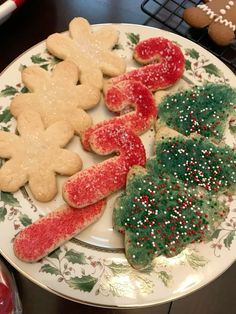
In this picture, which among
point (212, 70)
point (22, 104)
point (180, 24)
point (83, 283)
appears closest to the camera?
point (83, 283)

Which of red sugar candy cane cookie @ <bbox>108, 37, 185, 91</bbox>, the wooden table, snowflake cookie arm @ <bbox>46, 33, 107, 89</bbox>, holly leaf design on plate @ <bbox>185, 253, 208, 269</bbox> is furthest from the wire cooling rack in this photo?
holly leaf design on plate @ <bbox>185, 253, 208, 269</bbox>

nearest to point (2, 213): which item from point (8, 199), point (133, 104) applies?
point (8, 199)

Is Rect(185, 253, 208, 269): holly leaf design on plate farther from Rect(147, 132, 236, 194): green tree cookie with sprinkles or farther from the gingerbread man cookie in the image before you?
the gingerbread man cookie

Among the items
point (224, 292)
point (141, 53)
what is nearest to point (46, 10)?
point (141, 53)

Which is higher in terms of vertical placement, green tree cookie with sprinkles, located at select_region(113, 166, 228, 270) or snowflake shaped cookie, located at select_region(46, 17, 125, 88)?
snowflake shaped cookie, located at select_region(46, 17, 125, 88)

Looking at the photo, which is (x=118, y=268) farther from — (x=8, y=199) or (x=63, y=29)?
(x=63, y=29)

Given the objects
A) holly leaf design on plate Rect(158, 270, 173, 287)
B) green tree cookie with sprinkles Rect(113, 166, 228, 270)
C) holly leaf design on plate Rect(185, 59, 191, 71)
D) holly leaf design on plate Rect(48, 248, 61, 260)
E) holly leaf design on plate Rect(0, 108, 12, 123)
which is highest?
holly leaf design on plate Rect(185, 59, 191, 71)
